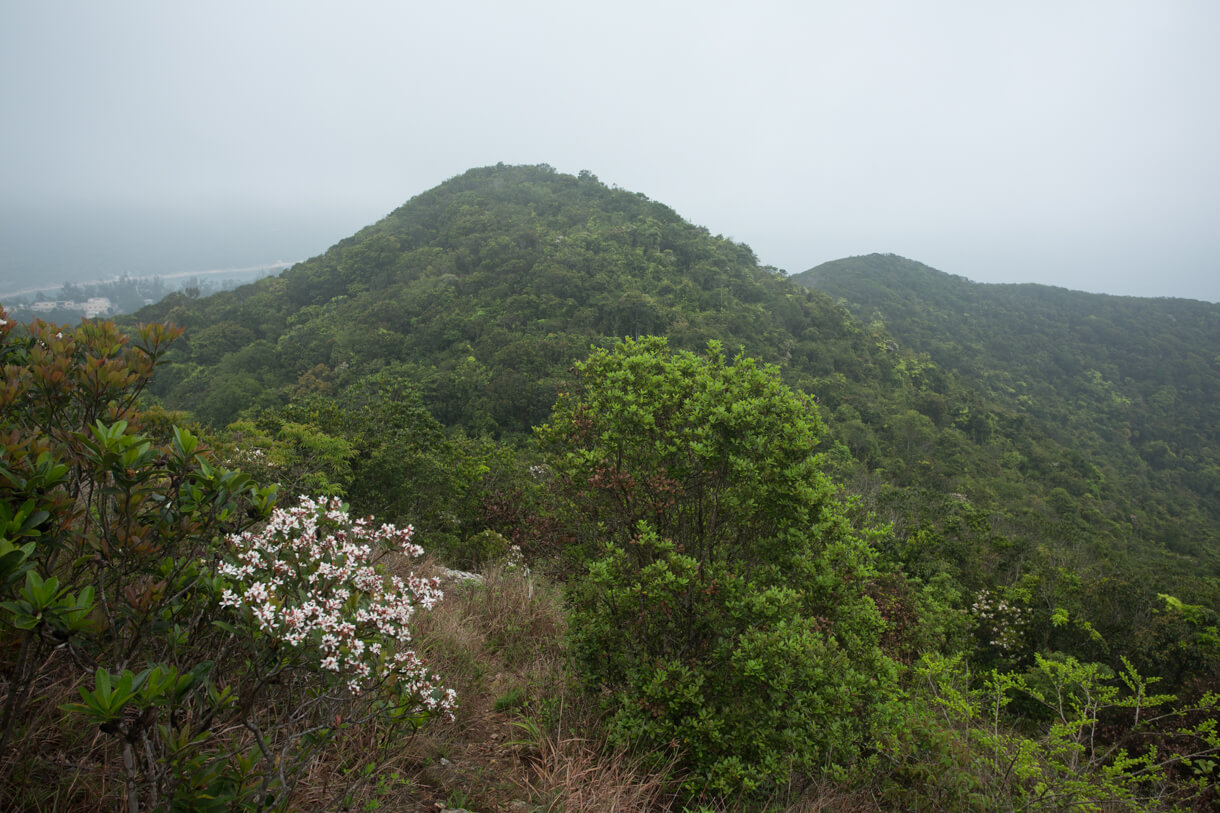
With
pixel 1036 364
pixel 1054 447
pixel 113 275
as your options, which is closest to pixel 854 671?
pixel 1054 447

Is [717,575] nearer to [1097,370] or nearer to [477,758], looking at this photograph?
[477,758]

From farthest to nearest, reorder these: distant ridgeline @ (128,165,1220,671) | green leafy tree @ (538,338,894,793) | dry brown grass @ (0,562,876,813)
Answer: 1. distant ridgeline @ (128,165,1220,671)
2. green leafy tree @ (538,338,894,793)
3. dry brown grass @ (0,562,876,813)

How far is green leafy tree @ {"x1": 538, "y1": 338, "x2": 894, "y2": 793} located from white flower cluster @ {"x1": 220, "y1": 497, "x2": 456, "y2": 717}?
5.36 ft

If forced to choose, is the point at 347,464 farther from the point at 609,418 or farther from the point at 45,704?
the point at 45,704

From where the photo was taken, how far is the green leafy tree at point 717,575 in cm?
338

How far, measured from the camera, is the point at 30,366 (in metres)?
2.11

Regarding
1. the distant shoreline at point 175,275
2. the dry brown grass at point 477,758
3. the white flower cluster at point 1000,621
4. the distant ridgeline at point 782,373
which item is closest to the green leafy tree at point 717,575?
the dry brown grass at point 477,758

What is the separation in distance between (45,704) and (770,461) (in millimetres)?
3825

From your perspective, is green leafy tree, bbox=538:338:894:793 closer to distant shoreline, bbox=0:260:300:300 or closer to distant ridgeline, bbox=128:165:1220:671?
distant ridgeline, bbox=128:165:1220:671

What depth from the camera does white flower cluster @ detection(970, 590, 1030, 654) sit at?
11.5 meters

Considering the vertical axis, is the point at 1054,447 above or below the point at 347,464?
below

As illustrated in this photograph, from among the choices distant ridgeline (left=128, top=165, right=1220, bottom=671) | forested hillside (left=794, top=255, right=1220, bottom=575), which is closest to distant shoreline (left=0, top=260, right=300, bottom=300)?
distant ridgeline (left=128, top=165, right=1220, bottom=671)

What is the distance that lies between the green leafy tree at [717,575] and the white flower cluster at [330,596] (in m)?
1.63

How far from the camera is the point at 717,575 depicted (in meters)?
3.82
